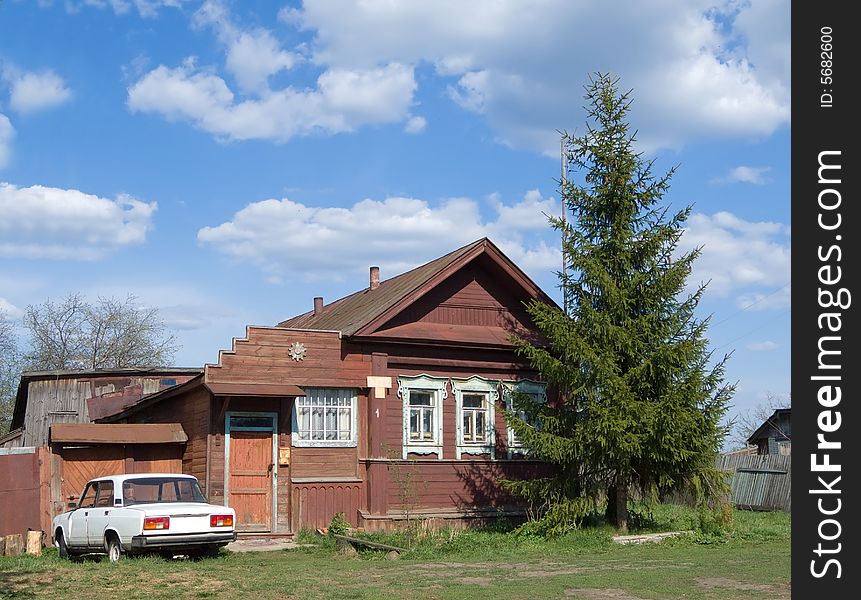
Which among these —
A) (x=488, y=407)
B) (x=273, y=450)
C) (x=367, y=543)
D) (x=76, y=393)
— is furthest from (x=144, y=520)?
(x=76, y=393)

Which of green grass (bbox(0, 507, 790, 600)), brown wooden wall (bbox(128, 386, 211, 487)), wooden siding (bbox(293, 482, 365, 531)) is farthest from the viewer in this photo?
wooden siding (bbox(293, 482, 365, 531))

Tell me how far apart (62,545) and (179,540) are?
3214mm

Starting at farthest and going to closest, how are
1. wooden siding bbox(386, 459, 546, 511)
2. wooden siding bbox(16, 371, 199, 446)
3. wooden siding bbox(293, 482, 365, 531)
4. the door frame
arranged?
wooden siding bbox(16, 371, 199, 446) → wooden siding bbox(386, 459, 546, 511) → wooden siding bbox(293, 482, 365, 531) → the door frame

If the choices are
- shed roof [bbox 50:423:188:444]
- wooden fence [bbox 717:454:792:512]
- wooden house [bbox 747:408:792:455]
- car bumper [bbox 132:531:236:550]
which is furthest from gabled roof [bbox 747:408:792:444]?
car bumper [bbox 132:531:236:550]

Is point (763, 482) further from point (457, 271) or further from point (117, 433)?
point (117, 433)

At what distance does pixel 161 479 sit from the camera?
17.8m

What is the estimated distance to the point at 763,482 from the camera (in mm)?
29547

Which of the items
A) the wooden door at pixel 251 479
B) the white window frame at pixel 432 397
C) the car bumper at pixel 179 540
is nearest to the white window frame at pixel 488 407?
the white window frame at pixel 432 397

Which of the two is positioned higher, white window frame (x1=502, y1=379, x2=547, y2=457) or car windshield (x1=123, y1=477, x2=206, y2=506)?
white window frame (x1=502, y1=379, x2=547, y2=457)

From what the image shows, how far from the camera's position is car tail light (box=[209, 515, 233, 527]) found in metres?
17.0

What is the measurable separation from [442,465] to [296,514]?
356 cm

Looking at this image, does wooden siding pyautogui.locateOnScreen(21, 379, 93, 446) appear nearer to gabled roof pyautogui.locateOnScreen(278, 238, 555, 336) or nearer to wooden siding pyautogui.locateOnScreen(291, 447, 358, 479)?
gabled roof pyautogui.locateOnScreen(278, 238, 555, 336)

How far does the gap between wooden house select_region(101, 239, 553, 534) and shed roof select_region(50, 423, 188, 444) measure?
0.39 meters

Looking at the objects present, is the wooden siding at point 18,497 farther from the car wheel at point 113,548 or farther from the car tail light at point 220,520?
the car tail light at point 220,520
